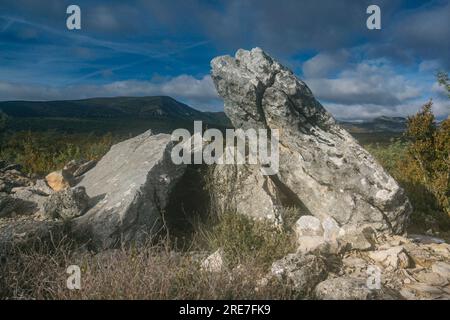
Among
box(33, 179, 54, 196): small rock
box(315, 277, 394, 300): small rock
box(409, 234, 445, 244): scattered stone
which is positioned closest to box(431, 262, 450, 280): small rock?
box(409, 234, 445, 244): scattered stone

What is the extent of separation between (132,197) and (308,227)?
10.2 ft

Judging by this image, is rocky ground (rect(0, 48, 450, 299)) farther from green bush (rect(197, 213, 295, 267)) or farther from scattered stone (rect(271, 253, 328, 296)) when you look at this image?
green bush (rect(197, 213, 295, 267))

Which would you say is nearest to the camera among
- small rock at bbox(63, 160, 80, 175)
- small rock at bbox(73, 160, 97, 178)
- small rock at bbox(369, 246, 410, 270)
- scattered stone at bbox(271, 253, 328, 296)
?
scattered stone at bbox(271, 253, 328, 296)

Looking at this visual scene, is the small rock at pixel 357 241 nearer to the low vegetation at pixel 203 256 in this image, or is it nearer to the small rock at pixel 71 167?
the low vegetation at pixel 203 256

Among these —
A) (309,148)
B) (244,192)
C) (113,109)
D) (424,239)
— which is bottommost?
(424,239)

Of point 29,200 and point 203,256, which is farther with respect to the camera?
point 29,200

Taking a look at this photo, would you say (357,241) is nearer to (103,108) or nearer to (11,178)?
(11,178)

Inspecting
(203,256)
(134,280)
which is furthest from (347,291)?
(134,280)

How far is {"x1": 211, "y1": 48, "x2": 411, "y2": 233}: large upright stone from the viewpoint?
7.08 meters

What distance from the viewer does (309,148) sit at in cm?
742

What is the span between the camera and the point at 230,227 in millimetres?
6352

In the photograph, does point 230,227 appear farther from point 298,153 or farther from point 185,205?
point 298,153

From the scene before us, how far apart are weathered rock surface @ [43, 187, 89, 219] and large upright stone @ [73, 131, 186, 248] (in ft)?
0.59
